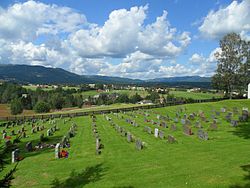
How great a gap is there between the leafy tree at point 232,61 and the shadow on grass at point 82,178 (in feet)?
176

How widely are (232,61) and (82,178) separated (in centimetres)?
5556

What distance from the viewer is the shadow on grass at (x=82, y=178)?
41.3 ft

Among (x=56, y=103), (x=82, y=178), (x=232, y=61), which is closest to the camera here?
(x=82, y=178)

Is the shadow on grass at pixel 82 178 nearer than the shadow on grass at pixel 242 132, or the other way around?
the shadow on grass at pixel 82 178

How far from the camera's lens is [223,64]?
6062cm

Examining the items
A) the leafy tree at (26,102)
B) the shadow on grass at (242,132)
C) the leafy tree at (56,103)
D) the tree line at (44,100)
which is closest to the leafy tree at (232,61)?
the shadow on grass at (242,132)

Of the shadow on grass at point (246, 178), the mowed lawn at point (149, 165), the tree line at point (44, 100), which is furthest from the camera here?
the tree line at point (44, 100)

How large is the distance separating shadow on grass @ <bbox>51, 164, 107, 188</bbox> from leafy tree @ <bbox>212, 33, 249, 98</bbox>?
53621 millimetres

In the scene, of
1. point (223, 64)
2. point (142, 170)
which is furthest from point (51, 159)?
point (223, 64)

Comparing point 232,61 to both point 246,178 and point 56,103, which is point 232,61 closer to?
point 246,178

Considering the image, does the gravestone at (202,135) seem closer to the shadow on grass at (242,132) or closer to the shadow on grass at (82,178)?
the shadow on grass at (242,132)

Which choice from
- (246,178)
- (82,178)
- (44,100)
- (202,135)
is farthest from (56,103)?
(246,178)

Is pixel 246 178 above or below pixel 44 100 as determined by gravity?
above

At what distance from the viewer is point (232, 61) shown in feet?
195
